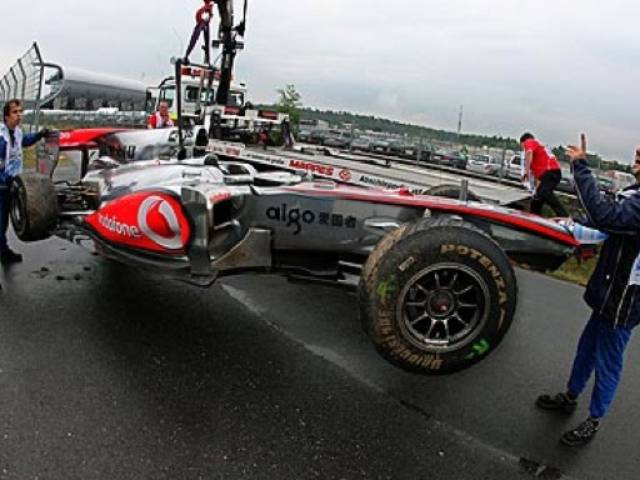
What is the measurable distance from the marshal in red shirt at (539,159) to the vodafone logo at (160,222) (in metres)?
7.57

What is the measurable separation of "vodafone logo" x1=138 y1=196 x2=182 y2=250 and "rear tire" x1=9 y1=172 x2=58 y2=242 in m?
1.20

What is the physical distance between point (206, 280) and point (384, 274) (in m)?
1.27

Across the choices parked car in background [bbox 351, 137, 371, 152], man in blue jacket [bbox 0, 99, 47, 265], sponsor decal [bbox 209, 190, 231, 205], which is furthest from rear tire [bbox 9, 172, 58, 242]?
parked car in background [bbox 351, 137, 371, 152]

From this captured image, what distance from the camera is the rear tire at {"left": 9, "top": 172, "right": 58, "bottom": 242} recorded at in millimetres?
4555

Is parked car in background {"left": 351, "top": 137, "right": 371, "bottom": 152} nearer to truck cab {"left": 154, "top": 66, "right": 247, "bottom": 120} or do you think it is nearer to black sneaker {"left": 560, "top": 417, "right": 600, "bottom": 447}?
truck cab {"left": 154, "top": 66, "right": 247, "bottom": 120}

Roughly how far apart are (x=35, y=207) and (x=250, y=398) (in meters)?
2.27

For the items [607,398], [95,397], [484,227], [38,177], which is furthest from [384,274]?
[38,177]

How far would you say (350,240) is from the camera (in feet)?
12.1

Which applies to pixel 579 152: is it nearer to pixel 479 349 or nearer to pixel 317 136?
pixel 479 349

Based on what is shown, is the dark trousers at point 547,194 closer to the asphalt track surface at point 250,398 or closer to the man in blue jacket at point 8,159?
the asphalt track surface at point 250,398

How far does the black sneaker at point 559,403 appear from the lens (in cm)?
376

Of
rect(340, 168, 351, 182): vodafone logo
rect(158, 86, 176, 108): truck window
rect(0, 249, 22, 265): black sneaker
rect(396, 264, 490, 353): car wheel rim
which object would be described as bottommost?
rect(0, 249, 22, 265): black sneaker

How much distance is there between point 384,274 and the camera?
301cm

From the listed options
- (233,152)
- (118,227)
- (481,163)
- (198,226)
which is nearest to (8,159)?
(118,227)
